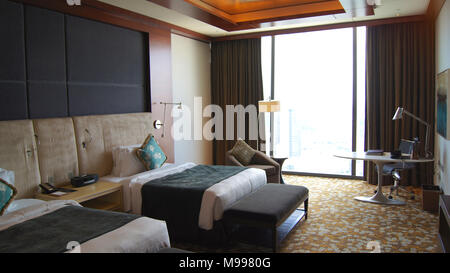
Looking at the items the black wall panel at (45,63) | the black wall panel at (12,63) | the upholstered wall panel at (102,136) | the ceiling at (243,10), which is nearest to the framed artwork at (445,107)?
the ceiling at (243,10)

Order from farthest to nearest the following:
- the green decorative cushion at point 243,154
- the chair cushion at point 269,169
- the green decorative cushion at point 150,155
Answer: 1. the green decorative cushion at point 243,154
2. the chair cushion at point 269,169
3. the green decorative cushion at point 150,155

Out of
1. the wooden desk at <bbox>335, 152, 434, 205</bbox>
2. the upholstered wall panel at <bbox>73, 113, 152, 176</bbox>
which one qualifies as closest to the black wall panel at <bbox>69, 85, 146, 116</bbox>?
the upholstered wall panel at <bbox>73, 113, 152, 176</bbox>

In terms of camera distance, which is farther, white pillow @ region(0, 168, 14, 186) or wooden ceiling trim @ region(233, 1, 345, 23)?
wooden ceiling trim @ region(233, 1, 345, 23)

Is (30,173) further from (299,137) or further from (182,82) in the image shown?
(299,137)

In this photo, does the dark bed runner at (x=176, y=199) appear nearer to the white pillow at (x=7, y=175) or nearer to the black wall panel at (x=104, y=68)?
the white pillow at (x=7, y=175)

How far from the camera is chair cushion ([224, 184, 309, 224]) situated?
345 cm

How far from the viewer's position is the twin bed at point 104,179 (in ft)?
8.50

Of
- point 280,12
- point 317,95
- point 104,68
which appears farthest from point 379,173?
point 104,68

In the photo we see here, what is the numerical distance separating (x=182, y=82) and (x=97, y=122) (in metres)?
2.38

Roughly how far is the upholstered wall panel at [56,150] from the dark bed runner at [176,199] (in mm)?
941

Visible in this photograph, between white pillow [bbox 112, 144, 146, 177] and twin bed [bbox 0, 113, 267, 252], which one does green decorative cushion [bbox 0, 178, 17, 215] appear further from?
white pillow [bbox 112, 144, 146, 177]

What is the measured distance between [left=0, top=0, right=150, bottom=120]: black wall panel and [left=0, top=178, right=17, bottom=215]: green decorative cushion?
0.94 meters

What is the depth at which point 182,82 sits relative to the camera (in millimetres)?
6641

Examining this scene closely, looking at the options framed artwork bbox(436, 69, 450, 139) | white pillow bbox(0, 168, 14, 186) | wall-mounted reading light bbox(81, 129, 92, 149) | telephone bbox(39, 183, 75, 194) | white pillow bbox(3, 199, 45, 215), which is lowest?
white pillow bbox(3, 199, 45, 215)
